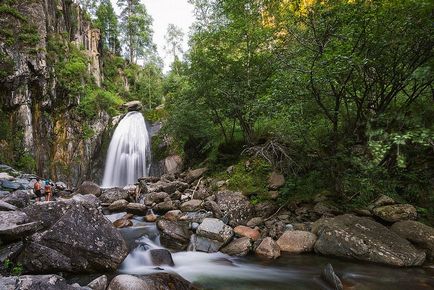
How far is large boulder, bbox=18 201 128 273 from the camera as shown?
517 centimetres

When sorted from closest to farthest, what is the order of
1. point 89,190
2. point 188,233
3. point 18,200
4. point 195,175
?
1. point 18,200
2. point 188,233
3. point 195,175
4. point 89,190

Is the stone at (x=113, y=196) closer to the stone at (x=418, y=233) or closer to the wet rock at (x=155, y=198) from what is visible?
the wet rock at (x=155, y=198)

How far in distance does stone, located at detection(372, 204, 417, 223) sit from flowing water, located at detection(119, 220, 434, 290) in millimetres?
1614

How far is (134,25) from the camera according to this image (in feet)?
130

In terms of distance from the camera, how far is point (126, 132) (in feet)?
72.2

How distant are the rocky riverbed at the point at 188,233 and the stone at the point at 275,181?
0.76 meters

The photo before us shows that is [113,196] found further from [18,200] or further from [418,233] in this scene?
[418,233]

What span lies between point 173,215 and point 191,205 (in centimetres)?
81

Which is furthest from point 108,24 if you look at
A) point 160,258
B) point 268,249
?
point 268,249

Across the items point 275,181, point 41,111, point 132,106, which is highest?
point 132,106

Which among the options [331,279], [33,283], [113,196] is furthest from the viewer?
[113,196]

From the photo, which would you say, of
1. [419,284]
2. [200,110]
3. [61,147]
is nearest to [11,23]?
[61,147]

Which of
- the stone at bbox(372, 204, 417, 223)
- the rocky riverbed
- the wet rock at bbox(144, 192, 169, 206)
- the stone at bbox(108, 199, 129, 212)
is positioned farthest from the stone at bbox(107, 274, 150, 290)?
the wet rock at bbox(144, 192, 169, 206)

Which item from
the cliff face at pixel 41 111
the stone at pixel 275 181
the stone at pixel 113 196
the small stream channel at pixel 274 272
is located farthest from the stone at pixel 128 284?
the cliff face at pixel 41 111
